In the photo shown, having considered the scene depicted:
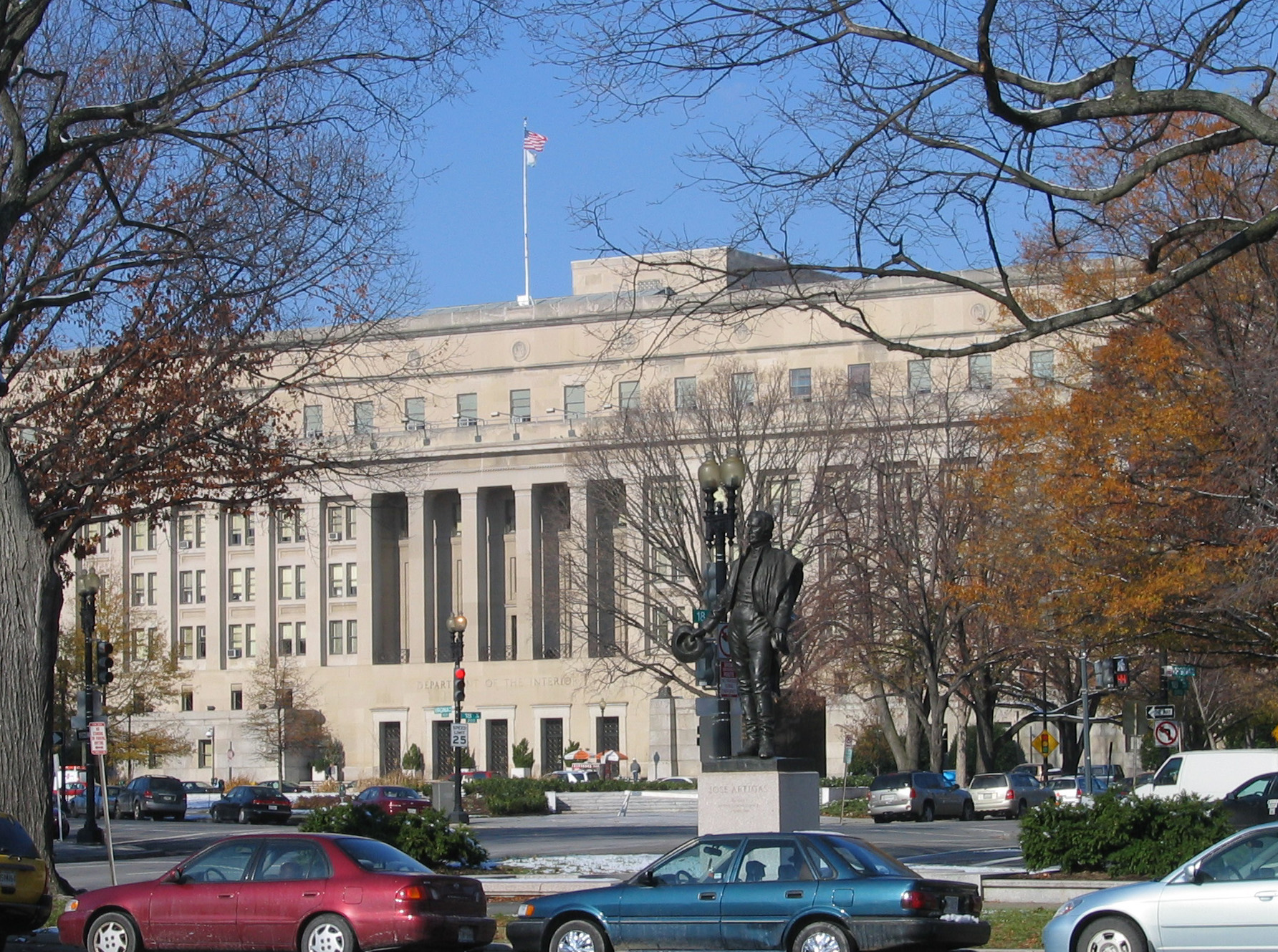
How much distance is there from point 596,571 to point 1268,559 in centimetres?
3231

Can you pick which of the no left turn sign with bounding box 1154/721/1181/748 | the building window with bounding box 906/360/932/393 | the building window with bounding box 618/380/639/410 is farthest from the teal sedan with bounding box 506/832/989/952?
the building window with bounding box 618/380/639/410

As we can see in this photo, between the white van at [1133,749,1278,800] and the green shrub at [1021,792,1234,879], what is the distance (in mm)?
13143

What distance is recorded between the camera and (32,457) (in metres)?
32.6

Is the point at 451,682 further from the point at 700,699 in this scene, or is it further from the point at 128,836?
the point at 700,699

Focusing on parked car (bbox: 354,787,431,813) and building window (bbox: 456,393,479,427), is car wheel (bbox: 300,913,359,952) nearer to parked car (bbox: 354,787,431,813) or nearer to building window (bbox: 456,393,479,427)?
parked car (bbox: 354,787,431,813)

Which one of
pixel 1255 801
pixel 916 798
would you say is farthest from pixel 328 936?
pixel 916 798

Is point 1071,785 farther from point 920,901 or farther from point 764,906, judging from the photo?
point 920,901

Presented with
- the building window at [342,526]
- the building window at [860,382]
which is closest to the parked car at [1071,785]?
the building window at [860,382]

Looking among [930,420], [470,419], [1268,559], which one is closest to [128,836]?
[930,420]

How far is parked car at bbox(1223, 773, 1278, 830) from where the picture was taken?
29.2 metres

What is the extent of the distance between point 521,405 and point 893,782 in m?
45.3

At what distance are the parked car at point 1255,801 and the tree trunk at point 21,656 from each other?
18.0m

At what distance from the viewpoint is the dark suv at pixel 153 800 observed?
62.5m

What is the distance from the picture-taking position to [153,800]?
62750mm
